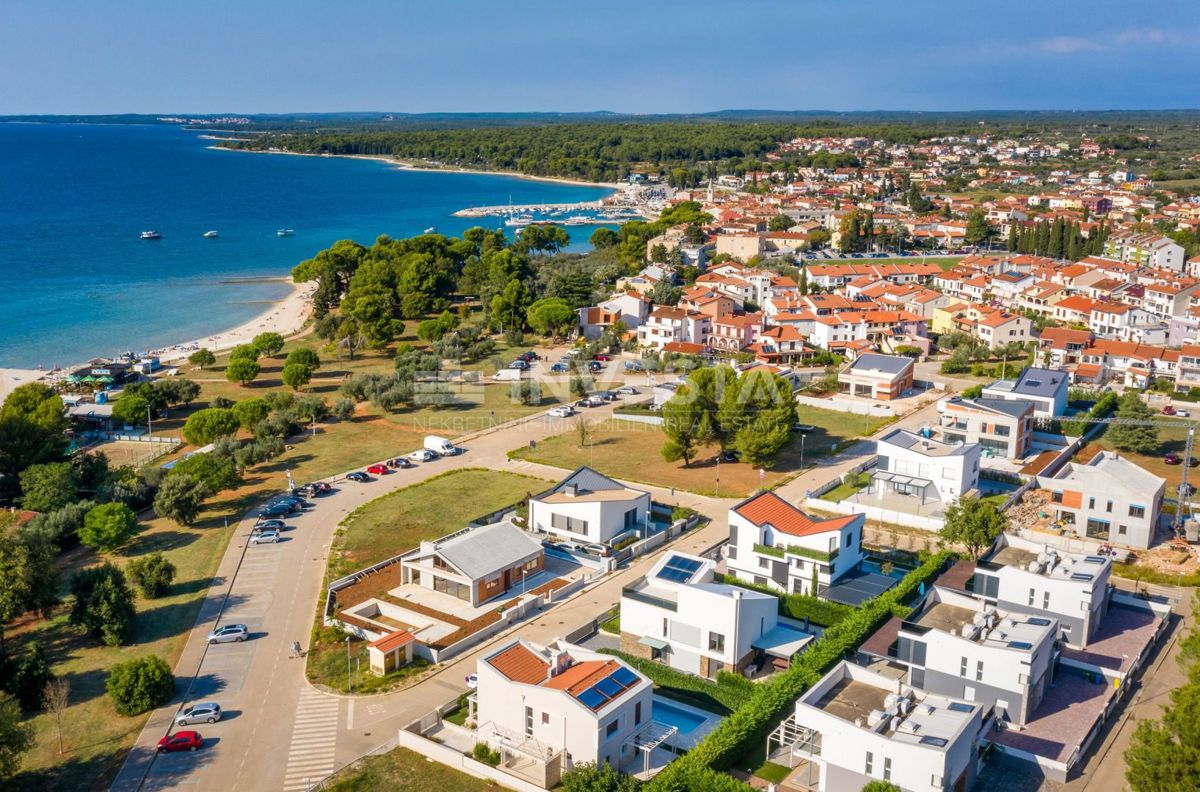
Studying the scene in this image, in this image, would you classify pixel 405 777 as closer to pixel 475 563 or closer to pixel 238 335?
pixel 475 563

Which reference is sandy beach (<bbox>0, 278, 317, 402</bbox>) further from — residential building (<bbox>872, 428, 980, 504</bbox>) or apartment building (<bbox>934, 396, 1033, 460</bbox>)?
apartment building (<bbox>934, 396, 1033, 460</bbox>)

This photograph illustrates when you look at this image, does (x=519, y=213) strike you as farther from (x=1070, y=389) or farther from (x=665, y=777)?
(x=665, y=777)

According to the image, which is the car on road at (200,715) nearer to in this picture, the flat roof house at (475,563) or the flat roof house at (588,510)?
the flat roof house at (475,563)

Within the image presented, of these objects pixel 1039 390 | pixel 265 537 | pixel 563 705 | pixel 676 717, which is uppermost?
pixel 1039 390

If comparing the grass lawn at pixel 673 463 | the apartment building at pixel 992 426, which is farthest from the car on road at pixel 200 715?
the apartment building at pixel 992 426

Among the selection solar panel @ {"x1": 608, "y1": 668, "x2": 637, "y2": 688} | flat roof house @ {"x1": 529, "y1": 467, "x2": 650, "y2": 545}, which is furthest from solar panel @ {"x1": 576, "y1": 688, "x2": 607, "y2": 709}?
flat roof house @ {"x1": 529, "y1": 467, "x2": 650, "y2": 545}

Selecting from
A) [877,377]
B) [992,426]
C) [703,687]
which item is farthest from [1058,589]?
[877,377]
